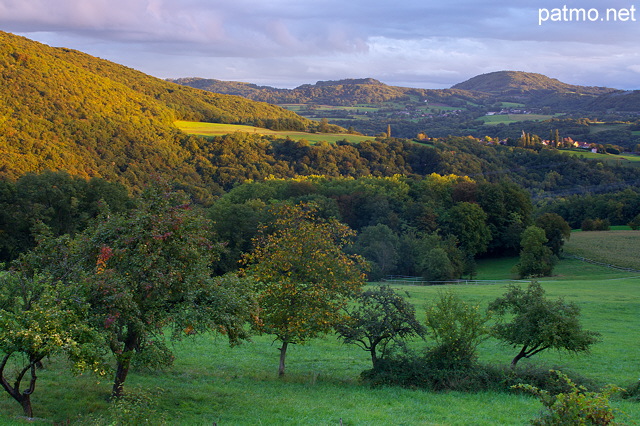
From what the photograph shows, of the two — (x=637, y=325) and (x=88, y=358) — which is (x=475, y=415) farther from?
(x=637, y=325)

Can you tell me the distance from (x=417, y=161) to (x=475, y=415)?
342ft

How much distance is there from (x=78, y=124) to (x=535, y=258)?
83.3 m

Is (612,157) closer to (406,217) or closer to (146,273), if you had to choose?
(406,217)

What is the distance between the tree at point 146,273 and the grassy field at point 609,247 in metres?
53.2

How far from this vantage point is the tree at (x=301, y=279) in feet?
59.5

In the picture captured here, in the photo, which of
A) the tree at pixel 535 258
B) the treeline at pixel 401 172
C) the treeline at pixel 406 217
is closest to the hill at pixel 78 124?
the treeline at pixel 401 172

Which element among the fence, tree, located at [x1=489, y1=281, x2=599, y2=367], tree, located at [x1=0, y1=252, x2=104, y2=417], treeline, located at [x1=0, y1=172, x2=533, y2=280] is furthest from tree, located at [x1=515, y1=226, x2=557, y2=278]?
tree, located at [x1=0, y1=252, x2=104, y2=417]

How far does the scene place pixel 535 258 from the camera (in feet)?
Answer: 179

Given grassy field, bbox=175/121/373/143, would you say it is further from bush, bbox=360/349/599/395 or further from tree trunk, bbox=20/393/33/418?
tree trunk, bbox=20/393/33/418

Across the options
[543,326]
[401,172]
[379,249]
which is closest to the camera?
[543,326]

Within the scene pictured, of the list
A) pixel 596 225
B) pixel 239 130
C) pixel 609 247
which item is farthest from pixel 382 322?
pixel 239 130

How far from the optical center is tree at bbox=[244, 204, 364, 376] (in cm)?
1814

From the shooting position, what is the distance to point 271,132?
135500 millimetres

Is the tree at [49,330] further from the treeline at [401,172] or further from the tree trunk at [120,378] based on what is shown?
the treeline at [401,172]
